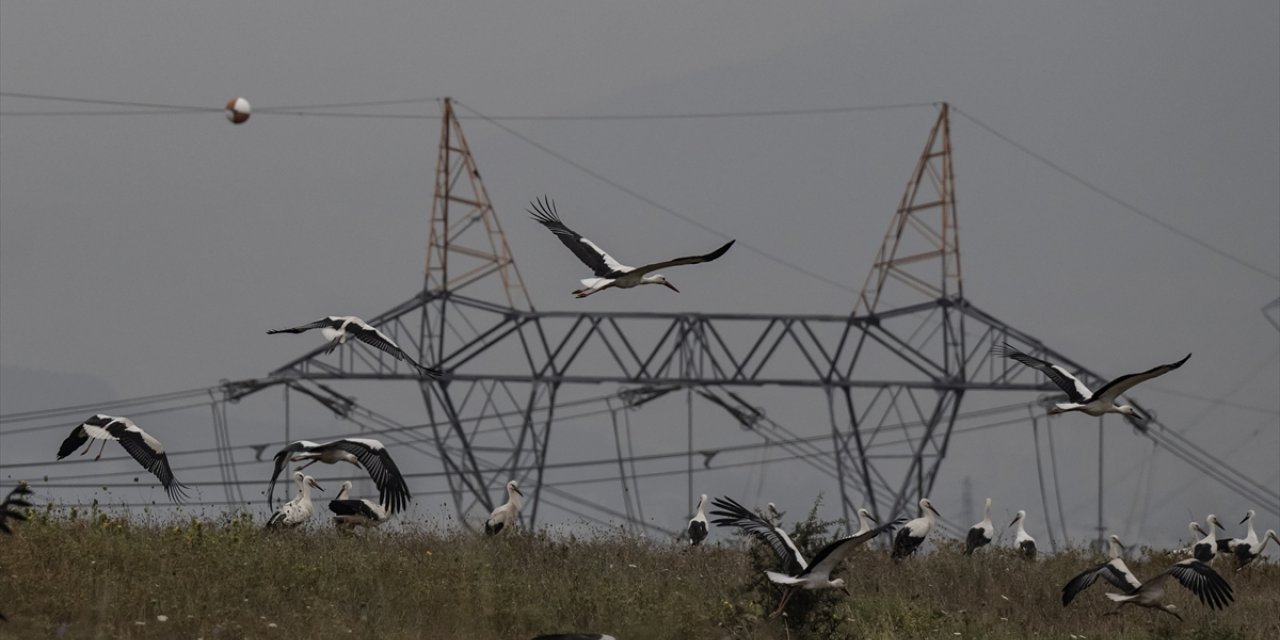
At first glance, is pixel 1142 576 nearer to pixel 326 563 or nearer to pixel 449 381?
pixel 326 563

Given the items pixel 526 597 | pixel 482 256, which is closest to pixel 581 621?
pixel 526 597

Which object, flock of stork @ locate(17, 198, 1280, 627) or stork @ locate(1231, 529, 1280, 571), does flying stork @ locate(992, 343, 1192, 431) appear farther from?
stork @ locate(1231, 529, 1280, 571)

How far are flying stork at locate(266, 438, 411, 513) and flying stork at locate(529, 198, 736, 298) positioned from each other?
3016 mm

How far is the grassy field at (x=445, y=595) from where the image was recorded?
18.1 metres

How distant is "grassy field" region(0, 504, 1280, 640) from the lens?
1812cm

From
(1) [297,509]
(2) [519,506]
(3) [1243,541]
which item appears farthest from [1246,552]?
(1) [297,509]

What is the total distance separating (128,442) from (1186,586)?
12.8m

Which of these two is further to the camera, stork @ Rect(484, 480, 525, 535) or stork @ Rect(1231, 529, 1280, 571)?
stork @ Rect(1231, 529, 1280, 571)

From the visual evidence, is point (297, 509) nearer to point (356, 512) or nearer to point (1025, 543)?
point (356, 512)

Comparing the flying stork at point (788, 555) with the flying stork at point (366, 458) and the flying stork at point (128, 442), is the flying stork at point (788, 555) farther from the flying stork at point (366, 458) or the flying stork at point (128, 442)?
the flying stork at point (128, 442)

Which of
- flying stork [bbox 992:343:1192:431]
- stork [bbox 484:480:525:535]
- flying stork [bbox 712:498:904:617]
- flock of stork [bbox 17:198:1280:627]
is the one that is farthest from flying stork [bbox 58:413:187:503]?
flying stork [bbox 992:343:1192:431]

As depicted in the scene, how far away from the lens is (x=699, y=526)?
3058 cm

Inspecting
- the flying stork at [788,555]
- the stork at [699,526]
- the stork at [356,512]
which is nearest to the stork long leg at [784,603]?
the flying stork at [788,555]

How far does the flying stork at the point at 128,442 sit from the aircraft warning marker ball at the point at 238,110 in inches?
379
